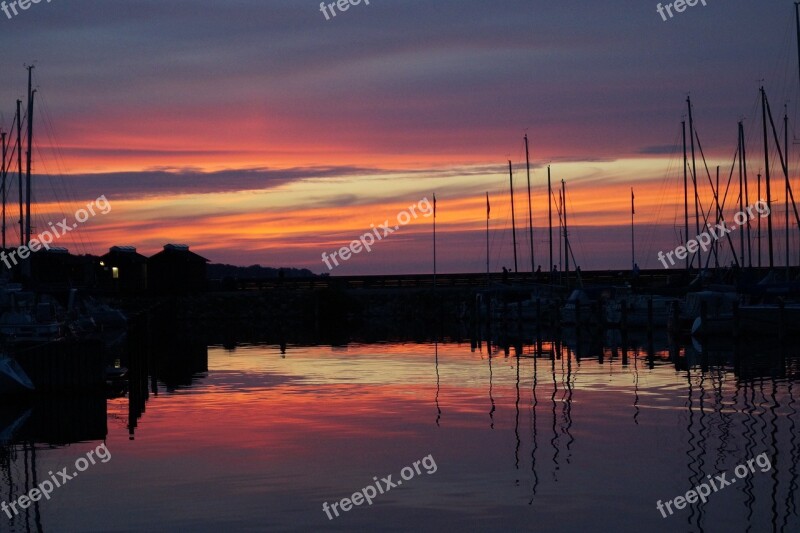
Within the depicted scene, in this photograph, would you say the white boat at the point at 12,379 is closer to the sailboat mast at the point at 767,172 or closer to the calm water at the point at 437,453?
the calm water at the point at 437,453

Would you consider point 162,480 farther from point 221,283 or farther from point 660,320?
point 221,283

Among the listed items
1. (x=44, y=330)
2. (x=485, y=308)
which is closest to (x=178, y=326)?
(x=485, y=308)

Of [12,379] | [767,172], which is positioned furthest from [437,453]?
[767,172]

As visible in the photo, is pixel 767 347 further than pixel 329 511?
Yes

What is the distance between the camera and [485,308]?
85.1 metres

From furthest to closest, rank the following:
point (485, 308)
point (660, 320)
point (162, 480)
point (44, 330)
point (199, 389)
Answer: point (485, 308) → point (660, 320) → point (44, 330) → point (199, 389) → point (162, 480)

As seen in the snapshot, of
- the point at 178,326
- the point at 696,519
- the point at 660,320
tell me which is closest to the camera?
the point at 696,519

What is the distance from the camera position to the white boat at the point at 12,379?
3147cm

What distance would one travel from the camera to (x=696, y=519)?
17.5m

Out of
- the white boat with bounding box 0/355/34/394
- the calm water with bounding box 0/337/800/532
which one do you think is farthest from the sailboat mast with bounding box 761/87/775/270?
the white boat with bounding box 0/355/34/394

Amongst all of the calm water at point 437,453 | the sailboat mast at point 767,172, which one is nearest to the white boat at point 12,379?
the calm water at point 437,453

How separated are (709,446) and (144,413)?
1577 centimetres

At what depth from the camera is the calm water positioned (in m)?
18.0

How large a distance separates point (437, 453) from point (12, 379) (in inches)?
566
